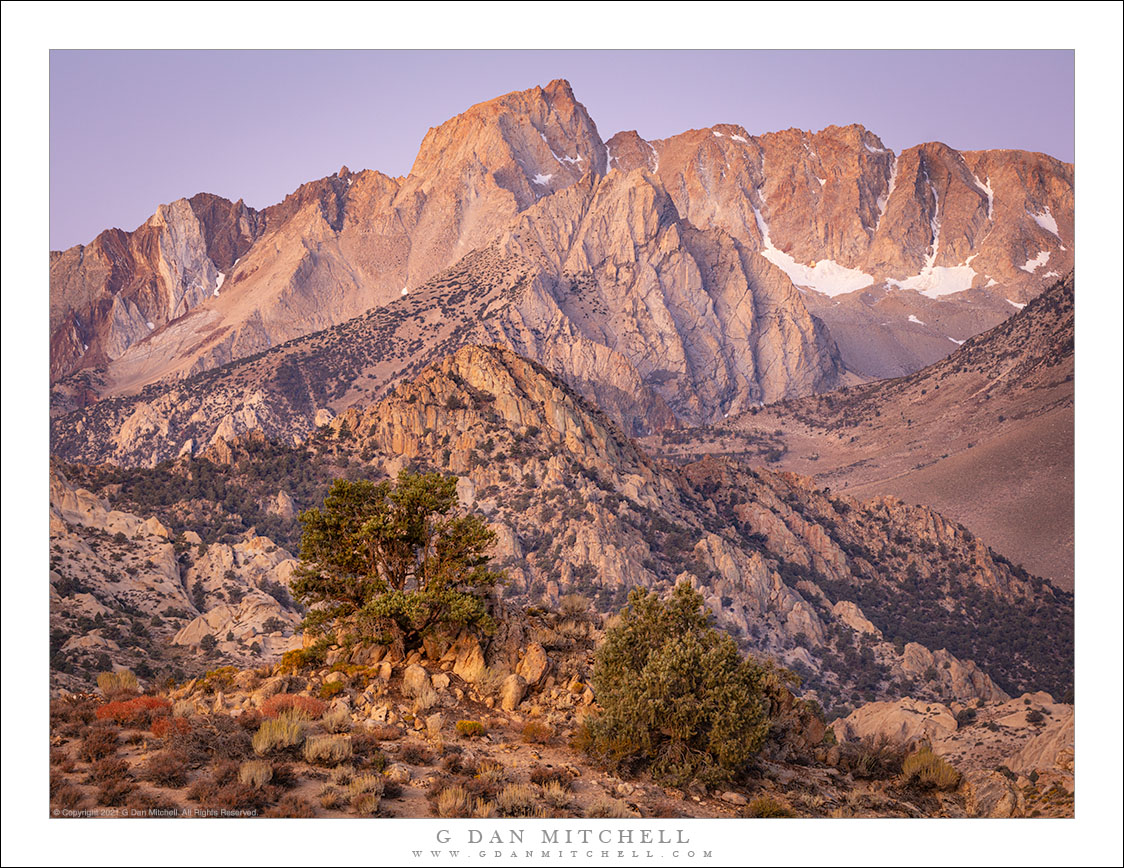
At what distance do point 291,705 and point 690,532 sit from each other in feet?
219

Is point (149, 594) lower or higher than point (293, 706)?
lower

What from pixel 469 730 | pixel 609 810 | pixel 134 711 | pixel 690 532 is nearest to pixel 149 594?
pixel 134 711

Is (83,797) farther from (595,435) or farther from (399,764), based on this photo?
(595,435)

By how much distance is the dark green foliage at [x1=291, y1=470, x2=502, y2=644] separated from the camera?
2692 centimetres

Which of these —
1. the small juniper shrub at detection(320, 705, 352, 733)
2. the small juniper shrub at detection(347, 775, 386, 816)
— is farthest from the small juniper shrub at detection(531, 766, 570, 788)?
the small juniper shrub at detection(320, 705, 352, 733)

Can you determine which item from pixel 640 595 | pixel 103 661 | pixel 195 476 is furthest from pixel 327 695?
pixel 195 476

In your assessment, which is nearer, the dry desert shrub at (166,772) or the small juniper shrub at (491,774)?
the dry desert shrub at (166,772)

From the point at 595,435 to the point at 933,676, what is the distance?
37605 millimetres

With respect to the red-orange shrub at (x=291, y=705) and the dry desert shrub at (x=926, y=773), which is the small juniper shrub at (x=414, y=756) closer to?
the red-orange shrub at (x=291, y=705)

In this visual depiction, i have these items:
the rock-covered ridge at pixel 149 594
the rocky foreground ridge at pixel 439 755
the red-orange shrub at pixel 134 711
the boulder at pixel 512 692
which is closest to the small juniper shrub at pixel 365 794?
the rocky foreground ridge at pixel 439 755

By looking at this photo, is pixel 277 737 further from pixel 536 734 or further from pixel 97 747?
pixel 536 734

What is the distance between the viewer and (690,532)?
87.7 meters

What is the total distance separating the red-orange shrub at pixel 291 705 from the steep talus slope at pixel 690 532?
2027 inches

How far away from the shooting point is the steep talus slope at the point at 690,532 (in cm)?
7700
